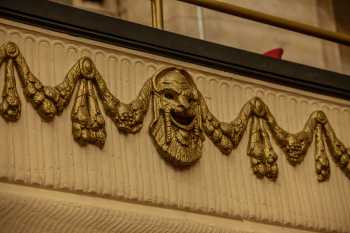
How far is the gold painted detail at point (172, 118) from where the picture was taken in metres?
6.43

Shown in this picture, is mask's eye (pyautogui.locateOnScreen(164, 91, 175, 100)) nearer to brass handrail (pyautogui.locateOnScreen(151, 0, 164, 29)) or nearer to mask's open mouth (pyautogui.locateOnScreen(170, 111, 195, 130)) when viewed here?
mask's open mouth (pyautogui.locateOnScreen(170, 111, 195, 130))

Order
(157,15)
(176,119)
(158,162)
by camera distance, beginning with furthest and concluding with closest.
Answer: (157,15)
(176,119)
(158,162)

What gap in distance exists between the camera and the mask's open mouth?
22.3ft

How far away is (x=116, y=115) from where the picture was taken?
21.7ft

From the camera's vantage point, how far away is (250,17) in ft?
24.3

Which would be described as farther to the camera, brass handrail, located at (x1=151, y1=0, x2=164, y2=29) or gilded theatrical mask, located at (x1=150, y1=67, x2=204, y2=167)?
brass handrail, located at (x1=151, y1=0, x2=164, y2=29)

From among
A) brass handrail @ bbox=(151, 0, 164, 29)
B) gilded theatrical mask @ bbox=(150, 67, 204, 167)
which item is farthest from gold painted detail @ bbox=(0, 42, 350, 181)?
brass handrail @ bbox=(151, 0, 164, 29)

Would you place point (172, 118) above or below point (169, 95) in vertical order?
below

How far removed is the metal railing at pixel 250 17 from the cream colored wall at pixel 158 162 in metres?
0.34

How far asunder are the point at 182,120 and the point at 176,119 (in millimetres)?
39

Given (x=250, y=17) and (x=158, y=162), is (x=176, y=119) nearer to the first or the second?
(x=158, y=162)

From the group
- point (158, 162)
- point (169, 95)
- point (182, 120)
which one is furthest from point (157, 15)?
point (158, 162)

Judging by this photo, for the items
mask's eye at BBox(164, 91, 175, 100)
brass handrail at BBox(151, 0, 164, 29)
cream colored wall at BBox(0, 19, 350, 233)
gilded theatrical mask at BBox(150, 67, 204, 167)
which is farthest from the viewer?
brass handrail at BBox(151, 0, 164, 29)

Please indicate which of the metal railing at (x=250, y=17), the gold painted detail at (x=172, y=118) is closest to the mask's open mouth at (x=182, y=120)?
the gold painted detail at (x=172, y=118)
